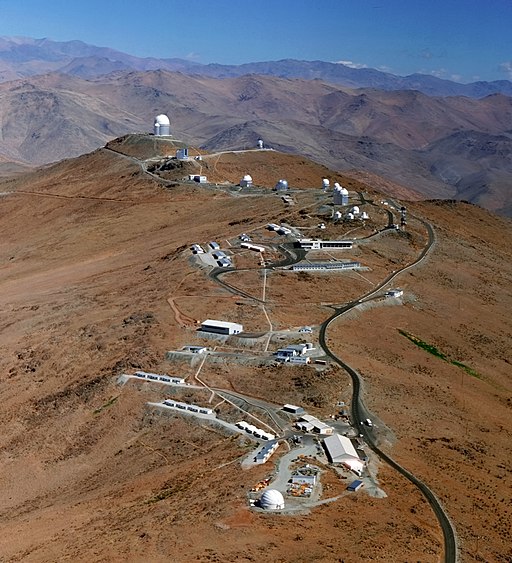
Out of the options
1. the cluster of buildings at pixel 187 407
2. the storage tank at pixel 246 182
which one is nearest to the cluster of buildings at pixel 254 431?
the cluster of buildings at pixel 187 407

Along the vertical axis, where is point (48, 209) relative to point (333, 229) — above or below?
below

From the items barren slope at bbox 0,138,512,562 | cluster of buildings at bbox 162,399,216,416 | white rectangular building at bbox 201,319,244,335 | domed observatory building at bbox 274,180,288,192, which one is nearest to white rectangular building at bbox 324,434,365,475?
barren slope at bbox 0,138,512,562

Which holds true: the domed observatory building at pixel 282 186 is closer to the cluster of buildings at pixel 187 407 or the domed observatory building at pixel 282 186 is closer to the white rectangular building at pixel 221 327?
the white rectangular building at pixel 221 327

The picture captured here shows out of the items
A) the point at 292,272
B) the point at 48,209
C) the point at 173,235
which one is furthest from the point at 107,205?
the point at 292,272

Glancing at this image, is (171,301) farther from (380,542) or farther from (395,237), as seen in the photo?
(380,542)

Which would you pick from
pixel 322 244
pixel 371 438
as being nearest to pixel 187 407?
pixel 371 438

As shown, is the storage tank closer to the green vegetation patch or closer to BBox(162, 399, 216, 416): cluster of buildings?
the green vegetation patch
